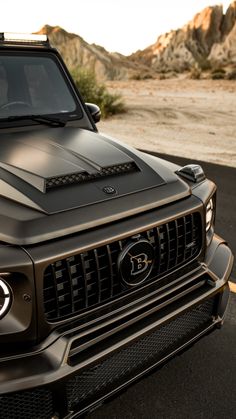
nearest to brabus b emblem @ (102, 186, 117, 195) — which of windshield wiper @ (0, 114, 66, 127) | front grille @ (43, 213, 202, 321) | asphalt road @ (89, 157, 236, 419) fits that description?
front grille @ (43, 213, 202, 321)

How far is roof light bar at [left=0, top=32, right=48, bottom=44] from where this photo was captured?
3762mm

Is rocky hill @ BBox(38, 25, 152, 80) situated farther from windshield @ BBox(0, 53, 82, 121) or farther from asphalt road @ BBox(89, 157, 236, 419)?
asphalt road @ BBox(89, 157, 236, 419)

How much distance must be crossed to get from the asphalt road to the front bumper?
0.27m

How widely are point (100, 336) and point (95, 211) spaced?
60cm

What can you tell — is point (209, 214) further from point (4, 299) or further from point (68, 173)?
point (4, 299)

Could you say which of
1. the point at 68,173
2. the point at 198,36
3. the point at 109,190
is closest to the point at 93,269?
the point at 109,190

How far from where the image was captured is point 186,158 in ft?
31.1

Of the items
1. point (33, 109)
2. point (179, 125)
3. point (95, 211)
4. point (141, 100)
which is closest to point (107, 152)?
point (95, 211)

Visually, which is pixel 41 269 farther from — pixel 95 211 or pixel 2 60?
pixel 2 60

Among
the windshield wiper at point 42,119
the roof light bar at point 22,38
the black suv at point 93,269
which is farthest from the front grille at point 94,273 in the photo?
the roof light bar at point 22,38

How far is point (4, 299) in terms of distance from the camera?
1989 millimetres

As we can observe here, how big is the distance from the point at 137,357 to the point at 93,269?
546 millimetres

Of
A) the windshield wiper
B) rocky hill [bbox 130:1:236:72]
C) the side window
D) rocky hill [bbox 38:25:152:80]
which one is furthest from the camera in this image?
rocky hill [bbox 130:1:236:72]

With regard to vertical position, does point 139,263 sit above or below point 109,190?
below
